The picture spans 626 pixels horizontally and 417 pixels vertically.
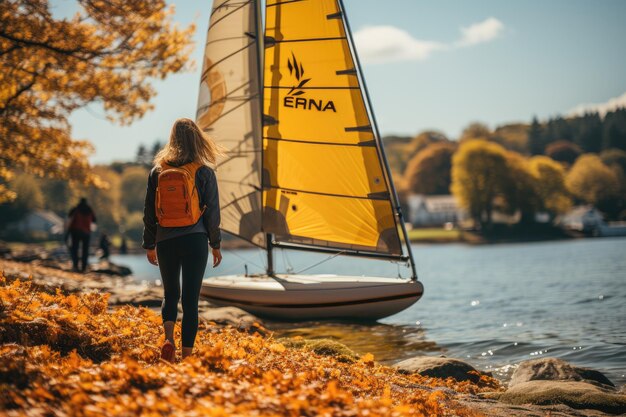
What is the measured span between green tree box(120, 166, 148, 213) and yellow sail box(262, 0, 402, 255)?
117728 mm

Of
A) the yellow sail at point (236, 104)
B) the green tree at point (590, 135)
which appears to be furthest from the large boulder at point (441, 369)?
the green tree at point (590, 135)

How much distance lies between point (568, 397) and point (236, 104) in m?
11.6

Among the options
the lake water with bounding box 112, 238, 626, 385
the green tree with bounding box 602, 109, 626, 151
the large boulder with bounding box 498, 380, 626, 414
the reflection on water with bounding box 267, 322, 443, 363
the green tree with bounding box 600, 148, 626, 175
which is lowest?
the lake water with bounding box 112, 238, 626, 385

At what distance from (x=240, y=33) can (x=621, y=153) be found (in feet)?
395

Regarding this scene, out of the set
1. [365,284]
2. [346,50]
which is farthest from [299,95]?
[365,284]

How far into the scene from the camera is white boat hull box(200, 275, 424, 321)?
14797 mm

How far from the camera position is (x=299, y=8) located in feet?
50.0

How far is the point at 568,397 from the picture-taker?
799 cm

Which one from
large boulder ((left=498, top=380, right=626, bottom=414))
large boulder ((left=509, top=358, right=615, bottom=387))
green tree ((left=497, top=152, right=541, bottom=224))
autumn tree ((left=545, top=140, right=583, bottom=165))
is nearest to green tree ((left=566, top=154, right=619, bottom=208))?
autumn tree ((left=545, top=140, right=583, bottom=165))

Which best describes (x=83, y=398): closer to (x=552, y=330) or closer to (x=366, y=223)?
(x=366, y=223)

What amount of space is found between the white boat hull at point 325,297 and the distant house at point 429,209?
352 ft

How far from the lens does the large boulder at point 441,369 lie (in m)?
9.78

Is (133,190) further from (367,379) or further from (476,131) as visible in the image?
(367,379)

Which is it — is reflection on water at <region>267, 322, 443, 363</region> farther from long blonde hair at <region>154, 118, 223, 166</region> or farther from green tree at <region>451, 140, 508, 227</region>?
green tree at <region>451, 140, 508, 227</region>
